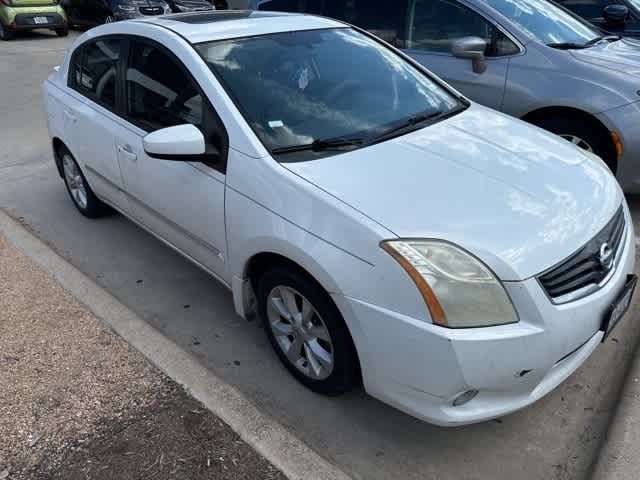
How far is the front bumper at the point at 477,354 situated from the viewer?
1948mm

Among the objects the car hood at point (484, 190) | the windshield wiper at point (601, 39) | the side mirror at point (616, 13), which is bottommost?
the car hood at point (484, 190)

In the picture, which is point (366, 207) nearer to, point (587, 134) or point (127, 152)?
point (127, 152)

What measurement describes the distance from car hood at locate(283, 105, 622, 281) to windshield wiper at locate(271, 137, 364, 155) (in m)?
0.09

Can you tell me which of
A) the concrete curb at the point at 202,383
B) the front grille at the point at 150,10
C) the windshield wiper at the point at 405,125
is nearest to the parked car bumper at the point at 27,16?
the front grille at the point at 150,10

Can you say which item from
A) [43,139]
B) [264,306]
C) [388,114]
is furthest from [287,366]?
[43,139]

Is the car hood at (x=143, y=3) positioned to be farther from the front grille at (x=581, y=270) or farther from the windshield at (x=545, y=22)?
the front grille at (x=581, y=270)

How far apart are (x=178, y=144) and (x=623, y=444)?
227 cm

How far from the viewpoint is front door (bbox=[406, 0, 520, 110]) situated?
446cm

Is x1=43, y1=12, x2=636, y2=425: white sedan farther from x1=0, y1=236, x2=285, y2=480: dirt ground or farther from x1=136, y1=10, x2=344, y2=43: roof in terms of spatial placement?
x1=0, y1=236, x2=285, y2=480: dirt ground

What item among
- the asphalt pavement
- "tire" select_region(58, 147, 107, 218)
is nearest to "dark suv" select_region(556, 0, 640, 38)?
the asphalt pavement

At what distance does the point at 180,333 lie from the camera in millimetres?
3119

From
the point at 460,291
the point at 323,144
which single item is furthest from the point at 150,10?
the point at 460,291

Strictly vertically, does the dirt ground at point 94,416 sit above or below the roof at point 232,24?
below

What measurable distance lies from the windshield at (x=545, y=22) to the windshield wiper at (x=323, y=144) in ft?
8.50
